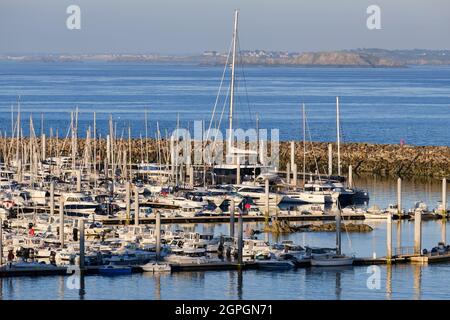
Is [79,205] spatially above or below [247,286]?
above

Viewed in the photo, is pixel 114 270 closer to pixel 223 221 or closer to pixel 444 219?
pixel 223 221

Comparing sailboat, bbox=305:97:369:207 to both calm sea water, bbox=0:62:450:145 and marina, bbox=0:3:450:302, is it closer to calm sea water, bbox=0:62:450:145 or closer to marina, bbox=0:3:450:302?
marina, bbox=0:3:450:302

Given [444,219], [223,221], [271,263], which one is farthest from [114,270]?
[444,219]

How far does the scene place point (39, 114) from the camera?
9888cm

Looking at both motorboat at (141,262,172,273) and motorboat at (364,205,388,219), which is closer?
motorboat at (141,262,172,273)

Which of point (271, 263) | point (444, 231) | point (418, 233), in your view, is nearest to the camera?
point (271, 263)

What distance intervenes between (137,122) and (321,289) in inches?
2469

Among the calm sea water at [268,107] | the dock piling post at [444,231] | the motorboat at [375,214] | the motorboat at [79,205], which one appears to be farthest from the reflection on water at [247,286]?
the calm sea water at [268,107]

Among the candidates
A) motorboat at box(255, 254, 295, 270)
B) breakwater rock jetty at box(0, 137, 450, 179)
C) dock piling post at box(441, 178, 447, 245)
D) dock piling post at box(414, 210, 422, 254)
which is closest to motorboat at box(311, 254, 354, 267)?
motorboat at box(255, 254, 295, 270)

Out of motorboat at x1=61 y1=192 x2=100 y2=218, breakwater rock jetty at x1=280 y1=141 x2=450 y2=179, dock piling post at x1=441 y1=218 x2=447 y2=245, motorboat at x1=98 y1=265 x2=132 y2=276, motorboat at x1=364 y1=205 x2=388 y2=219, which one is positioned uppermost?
breakwater rock jetty at x1=280 y1=141 x2=450 y2=179

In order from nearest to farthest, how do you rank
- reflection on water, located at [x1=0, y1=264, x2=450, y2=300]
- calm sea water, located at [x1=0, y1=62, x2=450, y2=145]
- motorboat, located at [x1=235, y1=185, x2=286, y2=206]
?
reflection on water, located at [x1=0, y1=264, x2=450, y2=300]
motorboat, located at [x1=235, y1=185, x2=286, y2=206]
calm sea water, located at [x1=0, y1=62, x2=450, y2=145]

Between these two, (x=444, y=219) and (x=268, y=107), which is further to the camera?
(x=268, y=107)
